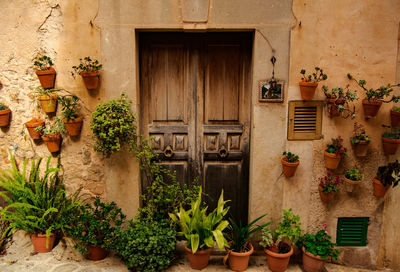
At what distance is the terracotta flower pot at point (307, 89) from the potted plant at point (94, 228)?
252cm

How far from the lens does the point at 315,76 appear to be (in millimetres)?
3713

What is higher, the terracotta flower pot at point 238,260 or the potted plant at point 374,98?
the potted plant at point 374,98

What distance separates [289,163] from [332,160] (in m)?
0.50

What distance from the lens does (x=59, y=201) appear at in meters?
3.88

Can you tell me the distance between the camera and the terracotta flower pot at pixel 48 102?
380 centimetres

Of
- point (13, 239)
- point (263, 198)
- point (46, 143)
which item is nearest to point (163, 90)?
point (46, 143)

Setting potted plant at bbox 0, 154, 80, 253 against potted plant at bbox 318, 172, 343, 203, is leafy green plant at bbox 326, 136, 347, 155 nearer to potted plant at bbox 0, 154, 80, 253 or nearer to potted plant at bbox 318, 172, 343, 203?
potted plant at bbox 318, 172, 343, 203

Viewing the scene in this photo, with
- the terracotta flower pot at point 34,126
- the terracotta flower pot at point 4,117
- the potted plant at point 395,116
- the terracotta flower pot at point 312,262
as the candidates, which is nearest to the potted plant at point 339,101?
the potted plant at point 395,116

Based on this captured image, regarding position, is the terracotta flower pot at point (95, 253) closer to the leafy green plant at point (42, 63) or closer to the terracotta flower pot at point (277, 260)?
the terracotta flower pot at point (277, 260)

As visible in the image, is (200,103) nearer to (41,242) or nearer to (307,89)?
(307,89)

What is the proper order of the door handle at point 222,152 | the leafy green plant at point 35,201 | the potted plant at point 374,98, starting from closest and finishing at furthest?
the potted plant at point 374,98, the leafy green plant at point 35,201, the door handle at point 222,152

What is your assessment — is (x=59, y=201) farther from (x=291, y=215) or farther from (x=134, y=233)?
A: (x=291, y=215)

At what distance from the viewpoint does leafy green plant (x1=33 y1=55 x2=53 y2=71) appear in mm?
3711

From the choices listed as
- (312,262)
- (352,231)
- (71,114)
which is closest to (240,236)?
(312,262)
